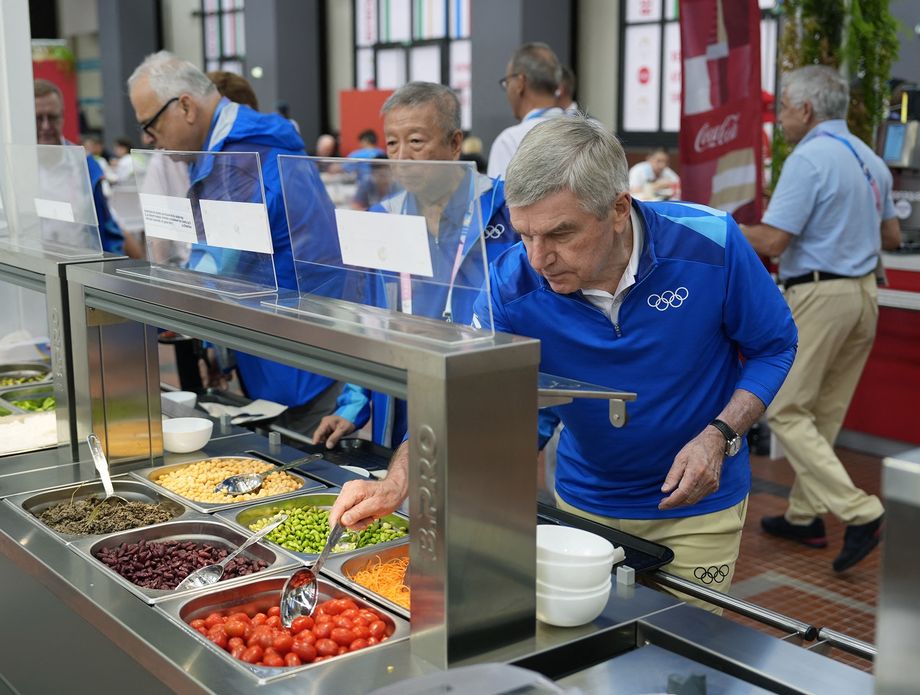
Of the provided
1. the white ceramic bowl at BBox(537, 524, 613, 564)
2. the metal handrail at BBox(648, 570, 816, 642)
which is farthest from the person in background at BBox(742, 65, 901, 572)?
the white ceramic bowl at BBox(537, 524, 613, 564)

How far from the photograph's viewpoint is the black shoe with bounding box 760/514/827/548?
4355mm

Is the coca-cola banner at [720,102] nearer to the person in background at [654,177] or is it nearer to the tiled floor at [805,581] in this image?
the tiled floor at [805,581]

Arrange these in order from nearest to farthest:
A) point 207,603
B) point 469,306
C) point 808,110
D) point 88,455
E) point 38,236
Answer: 1. point 469,306
2. point 207,603
3. point 88,455
4. point 38,236
5. point 808,110

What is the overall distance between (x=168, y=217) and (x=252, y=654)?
3.46 feet

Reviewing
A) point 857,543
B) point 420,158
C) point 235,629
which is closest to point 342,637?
point 235,629

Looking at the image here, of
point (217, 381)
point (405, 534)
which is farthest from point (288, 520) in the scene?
point (217, 381)

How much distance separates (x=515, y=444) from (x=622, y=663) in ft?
1.18

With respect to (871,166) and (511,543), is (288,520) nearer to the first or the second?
(511,543)

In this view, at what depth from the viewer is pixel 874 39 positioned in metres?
5.34

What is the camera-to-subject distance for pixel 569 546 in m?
1.52

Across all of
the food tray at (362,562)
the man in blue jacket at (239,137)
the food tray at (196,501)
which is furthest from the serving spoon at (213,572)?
the man in blue jacket at (239,137)

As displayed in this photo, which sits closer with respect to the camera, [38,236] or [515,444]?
[515,444]

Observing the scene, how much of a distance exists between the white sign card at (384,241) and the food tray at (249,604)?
54 cm

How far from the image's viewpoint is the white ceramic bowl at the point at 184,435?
8.21ft
